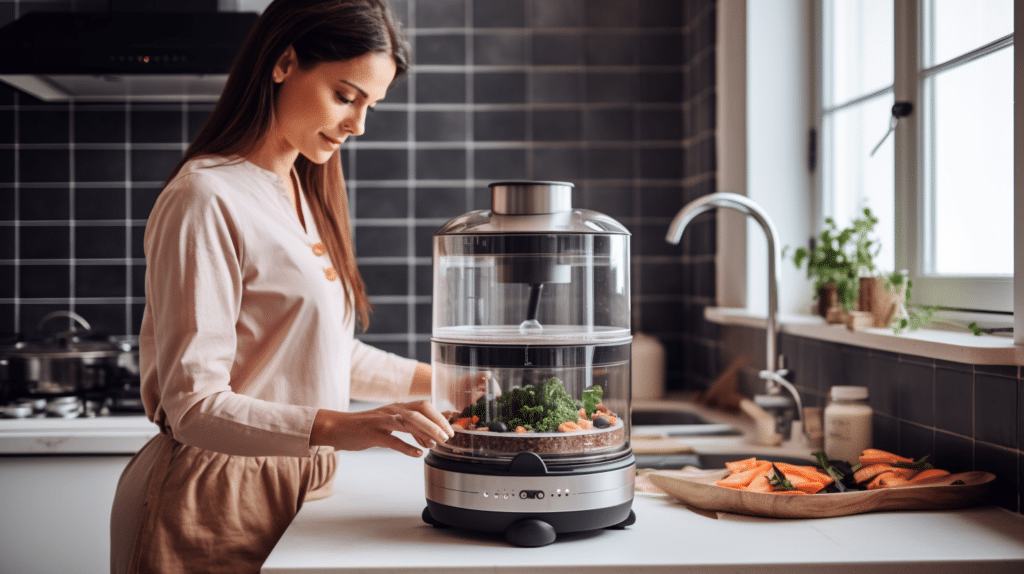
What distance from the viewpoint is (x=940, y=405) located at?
1272mm

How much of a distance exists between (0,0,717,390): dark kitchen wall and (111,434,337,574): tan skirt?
1349 millimetres

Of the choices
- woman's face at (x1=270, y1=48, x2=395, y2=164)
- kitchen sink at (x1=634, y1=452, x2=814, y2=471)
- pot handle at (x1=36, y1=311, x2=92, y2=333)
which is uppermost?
woman's face at (x1=270, y1=48, x2=395, y2=164)

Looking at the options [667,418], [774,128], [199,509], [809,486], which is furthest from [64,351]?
[774,128]

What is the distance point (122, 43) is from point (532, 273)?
155 cm

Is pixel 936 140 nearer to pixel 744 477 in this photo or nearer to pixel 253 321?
pixel 744 477

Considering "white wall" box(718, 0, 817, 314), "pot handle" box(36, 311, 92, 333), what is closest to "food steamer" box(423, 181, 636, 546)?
"white wall" box(718, 0, 817, 314)

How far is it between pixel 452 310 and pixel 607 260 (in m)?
0.26

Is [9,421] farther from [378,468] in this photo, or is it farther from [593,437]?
[593,437]

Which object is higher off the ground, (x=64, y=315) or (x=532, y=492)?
(x=64, y=315)

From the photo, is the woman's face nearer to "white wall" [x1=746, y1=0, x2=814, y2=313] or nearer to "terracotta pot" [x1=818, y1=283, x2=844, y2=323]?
"terracotta pot" [x1=818, y1=283, x2=844, y2=323]

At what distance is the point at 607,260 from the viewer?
4.19 feet

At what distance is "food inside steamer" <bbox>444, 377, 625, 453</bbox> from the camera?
1038mm

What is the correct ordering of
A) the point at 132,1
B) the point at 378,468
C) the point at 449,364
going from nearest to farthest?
the point at 449,364, the point at 378,468, the point at 132,1

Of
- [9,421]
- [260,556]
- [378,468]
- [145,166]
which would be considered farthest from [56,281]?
[260,556]
